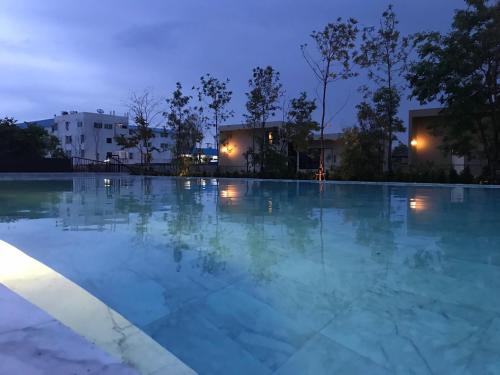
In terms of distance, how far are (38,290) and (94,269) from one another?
575 mm

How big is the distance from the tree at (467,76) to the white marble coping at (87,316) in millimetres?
13678

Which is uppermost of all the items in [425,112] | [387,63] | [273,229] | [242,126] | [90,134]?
[387,63]

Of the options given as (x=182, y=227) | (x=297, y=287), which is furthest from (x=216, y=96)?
(x=297, y=287)

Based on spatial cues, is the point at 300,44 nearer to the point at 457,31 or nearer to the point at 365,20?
the point at 365,20

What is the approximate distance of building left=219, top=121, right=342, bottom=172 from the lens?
2052 centimetres

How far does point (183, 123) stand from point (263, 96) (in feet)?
19.3

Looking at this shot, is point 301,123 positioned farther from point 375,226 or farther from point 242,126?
point 375,226

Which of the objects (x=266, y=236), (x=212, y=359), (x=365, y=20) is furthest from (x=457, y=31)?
(x=212, y=359)

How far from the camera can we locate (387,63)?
52.4 ft

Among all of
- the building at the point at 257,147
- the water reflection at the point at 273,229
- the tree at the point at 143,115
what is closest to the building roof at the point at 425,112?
the building at the point at 257,147

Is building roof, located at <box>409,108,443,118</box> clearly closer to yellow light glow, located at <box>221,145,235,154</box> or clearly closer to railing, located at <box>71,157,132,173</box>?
yellow light glow, located at <box>221,145,235,154</box>

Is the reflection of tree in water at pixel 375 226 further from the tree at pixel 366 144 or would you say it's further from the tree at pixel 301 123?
the tree at pixel 301 123

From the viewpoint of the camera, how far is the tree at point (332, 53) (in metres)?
16.2

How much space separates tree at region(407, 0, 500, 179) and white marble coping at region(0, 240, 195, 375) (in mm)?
13678
